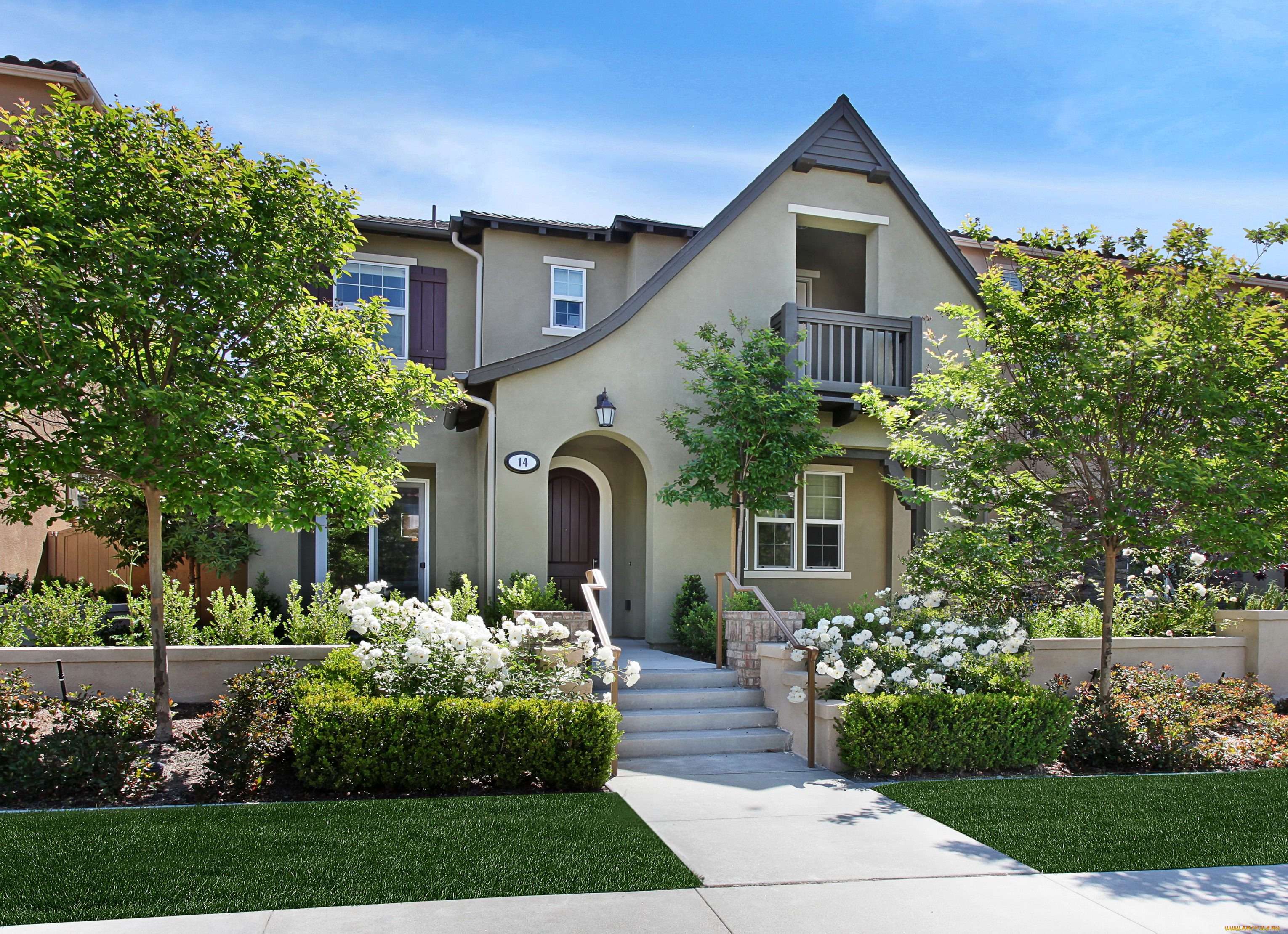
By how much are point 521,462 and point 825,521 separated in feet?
16.9

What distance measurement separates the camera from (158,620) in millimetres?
7574

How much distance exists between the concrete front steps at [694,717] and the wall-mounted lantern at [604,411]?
11.1 ft

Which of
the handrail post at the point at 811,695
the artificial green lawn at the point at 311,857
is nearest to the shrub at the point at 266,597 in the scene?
the artificial green lawn at the point at 311,857

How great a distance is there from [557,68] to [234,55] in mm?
3282

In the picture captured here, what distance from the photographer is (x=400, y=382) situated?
8086 millimetres

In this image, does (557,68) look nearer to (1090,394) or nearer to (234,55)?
(234,55)

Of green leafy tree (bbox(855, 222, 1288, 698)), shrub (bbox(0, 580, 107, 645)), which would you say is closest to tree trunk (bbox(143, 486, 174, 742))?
shrub (bbox(0, 580, 107, 645))

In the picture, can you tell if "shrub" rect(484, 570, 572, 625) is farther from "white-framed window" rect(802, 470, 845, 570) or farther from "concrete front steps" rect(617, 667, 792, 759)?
"white-framed window" rect(802, 470, 845, 570)

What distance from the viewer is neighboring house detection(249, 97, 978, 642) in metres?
11.4

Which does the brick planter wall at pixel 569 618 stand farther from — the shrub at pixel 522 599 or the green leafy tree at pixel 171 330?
the green leafy tree at pixel 171 330

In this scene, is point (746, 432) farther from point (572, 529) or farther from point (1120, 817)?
point (1120, 817)

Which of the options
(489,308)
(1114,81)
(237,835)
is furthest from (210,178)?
(1114,81)

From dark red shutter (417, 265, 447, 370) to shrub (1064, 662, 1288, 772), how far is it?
9.85 meters

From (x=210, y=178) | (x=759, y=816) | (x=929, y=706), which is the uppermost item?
(x=210, y=178)
